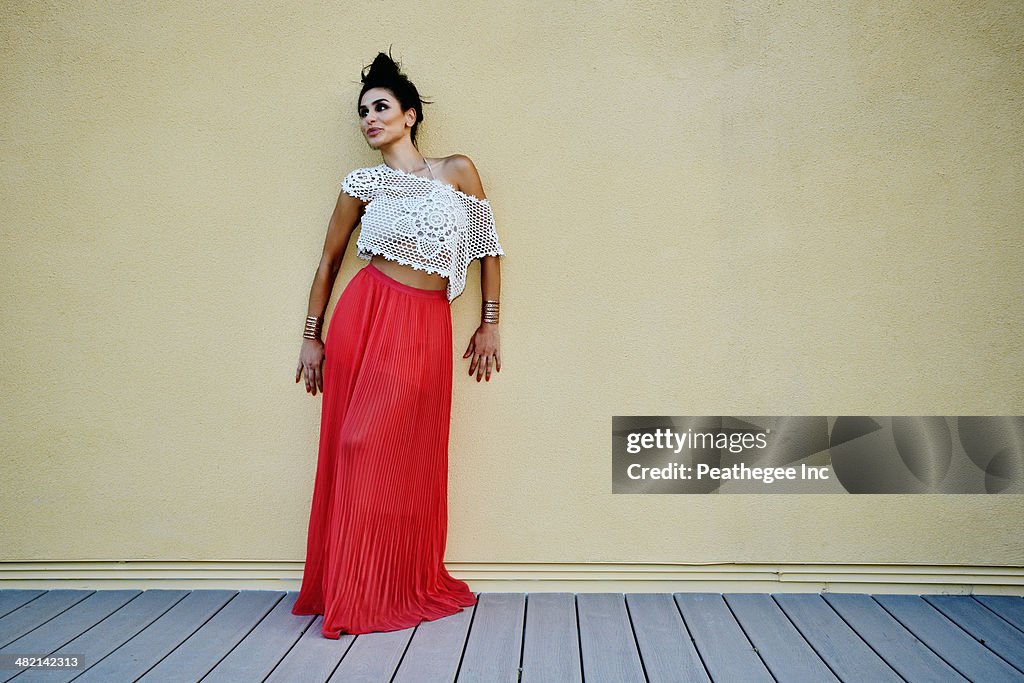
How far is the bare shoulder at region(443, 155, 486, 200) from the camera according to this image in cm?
275

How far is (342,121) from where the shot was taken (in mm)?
Answer: 2951

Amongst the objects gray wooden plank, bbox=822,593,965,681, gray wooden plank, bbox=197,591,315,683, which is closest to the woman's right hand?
gray wooden plank, bbox=197,591,315,683

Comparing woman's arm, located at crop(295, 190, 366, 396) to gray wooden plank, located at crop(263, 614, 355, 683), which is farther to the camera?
woman's arm, located at crop(295, 190, 366, 396)

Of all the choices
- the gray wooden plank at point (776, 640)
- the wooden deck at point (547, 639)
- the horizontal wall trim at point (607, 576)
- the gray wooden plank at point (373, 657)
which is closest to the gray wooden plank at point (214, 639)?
the wooden deck at point (547, 639)

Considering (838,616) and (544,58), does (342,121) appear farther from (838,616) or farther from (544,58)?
(838,616)

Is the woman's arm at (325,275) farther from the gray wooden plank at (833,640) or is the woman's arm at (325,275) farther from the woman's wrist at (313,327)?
the gray wooden plank at (833,640)

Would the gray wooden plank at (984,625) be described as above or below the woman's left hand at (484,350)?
below

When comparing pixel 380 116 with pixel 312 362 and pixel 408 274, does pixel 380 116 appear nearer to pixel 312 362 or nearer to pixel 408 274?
pixel 408 274

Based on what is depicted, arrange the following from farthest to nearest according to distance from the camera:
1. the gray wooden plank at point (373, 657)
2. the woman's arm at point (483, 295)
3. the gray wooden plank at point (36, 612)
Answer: the woman's arm at point (483, 295) → the gray wooden plank at point (36, 612) → the gray wooden plank at point (373, 657)

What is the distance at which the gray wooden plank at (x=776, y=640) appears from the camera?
2225 millimetres

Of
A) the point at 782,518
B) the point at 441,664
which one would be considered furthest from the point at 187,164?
the point at 782,518

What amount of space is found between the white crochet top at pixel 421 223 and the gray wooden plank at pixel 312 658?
1.23 meters

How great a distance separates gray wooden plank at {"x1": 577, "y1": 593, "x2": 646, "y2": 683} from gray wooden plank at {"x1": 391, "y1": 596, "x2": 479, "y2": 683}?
40 centimetres

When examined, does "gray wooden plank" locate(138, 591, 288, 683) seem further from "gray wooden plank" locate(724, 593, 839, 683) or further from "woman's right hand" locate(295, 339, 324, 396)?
"gray wooden plank" locate(724, 593, 839, 683)
